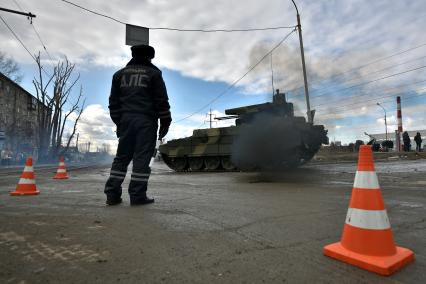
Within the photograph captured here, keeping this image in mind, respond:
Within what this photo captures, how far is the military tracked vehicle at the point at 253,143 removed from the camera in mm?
12000

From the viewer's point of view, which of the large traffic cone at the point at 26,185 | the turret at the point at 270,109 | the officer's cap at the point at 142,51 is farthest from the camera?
the turret at the point at 270,109

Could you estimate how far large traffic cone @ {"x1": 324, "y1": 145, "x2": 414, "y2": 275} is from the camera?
220 centimetres

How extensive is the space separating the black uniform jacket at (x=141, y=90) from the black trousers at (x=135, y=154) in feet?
0.42

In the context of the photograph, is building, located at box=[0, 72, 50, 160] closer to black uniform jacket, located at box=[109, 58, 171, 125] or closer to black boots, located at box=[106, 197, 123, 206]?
black uniform jacket, located at box=[109, 58, 171, 125]

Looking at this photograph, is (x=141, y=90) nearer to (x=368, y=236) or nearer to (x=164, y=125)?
(x=164, y=125)

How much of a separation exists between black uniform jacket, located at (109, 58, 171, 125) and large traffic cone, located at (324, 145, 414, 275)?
9.28ft

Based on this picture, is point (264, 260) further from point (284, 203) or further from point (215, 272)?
point (284, 203)

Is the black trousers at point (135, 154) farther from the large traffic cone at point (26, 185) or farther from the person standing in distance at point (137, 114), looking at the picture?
the large traffic cone at point (26, 185)

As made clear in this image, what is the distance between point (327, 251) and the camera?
240 cm

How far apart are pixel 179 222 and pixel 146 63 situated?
7.82ft

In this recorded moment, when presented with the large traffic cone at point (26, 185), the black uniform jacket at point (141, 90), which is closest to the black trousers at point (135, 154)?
the black uniform jacket at point (141, 90)

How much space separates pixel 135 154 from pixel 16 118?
58954 millimetres

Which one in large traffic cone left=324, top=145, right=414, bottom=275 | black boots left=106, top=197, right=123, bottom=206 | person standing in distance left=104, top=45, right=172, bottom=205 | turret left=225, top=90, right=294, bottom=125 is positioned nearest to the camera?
large traffic cone left=324, top=145, right=414, bottom=275

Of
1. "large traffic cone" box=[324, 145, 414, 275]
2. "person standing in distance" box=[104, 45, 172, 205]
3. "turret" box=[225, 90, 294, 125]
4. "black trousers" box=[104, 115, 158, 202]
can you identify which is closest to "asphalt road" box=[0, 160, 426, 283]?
"large traffic cone" box=[324, 145, 414, 275]
